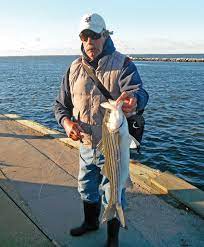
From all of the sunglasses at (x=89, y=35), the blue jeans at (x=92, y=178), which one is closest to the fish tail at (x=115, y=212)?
the blue jeans at (x=92, y=178)

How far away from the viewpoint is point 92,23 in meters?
3.69

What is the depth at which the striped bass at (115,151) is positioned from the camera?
3.11 m

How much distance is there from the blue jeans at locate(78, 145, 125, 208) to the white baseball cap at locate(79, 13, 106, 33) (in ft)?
4.35

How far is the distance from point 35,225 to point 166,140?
10.0 metres

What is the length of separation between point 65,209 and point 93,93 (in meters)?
2.20

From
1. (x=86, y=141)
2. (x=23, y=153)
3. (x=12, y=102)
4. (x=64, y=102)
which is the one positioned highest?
(x=64, y=102)

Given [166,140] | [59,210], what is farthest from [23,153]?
[166,140]

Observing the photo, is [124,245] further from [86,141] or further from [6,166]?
[6,166]

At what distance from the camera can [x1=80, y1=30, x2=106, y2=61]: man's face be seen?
12.3 feet

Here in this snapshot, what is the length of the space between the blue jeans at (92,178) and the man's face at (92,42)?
3.53 ft

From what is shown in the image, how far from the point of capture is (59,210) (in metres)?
5.26

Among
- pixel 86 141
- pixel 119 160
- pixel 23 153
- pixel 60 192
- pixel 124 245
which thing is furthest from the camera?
pixel 23 153

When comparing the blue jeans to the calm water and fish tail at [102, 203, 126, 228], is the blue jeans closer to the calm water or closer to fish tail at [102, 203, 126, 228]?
fish tail at [102, 203, 126, 228]

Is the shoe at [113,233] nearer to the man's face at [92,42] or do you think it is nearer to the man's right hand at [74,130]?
the man's right hand at [74,130]
